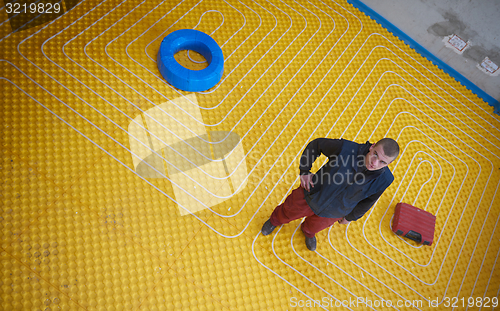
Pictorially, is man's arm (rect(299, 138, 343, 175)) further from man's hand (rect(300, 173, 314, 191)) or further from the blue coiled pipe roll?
the blue coiled pipe roll

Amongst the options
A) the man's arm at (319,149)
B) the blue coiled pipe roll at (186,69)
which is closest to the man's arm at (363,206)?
the man's arm at (319,149)

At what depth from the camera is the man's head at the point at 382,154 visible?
4.99 feet

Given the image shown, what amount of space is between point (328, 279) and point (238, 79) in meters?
1.93

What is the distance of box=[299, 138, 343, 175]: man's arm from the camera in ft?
5.81

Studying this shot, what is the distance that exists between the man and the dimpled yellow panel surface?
0.63 metres

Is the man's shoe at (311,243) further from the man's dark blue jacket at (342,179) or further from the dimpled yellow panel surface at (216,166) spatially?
the man's dark blue jacket at (342,179)

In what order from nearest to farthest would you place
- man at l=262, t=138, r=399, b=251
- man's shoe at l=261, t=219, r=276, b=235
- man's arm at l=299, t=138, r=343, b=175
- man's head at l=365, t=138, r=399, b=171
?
1. man's head at l=365, t=138, r=399, b=171
2. man at l=262, t=138, r=399, b=251
3. man's arm at l=299, t=138, r=343, b=175
4. man's shoe at l=261, t=219, r=276, b=235

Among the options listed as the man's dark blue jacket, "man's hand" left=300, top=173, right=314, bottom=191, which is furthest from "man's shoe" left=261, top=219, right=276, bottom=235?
"man's hand" left=300, top=173, right=314, bottom=191

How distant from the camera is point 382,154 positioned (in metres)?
1.55

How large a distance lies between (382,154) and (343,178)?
0.27 m

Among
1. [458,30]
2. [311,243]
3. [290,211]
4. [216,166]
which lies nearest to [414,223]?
[311,243]

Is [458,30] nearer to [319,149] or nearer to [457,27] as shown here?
[457,27]

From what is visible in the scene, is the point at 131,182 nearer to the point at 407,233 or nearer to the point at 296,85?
the point at 296,85

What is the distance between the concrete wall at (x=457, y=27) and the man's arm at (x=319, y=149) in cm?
271
